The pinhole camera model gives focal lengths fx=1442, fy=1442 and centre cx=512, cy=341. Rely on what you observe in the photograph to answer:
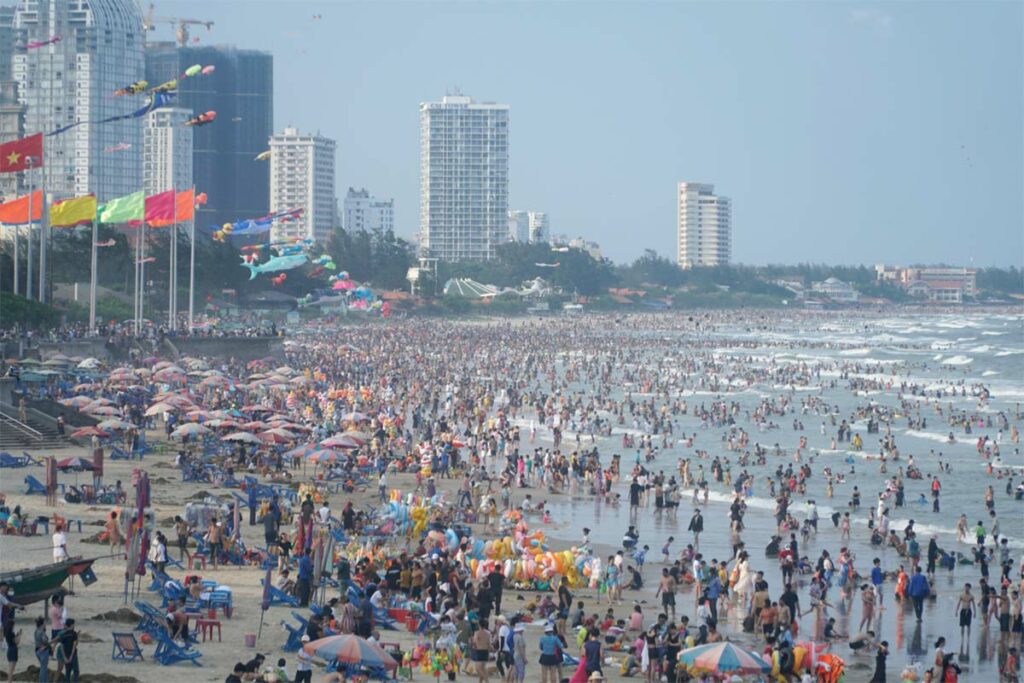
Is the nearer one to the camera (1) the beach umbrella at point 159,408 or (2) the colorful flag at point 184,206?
(1) the beach umbrella at point 159,408

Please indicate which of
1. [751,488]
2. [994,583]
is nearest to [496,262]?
[751,488]

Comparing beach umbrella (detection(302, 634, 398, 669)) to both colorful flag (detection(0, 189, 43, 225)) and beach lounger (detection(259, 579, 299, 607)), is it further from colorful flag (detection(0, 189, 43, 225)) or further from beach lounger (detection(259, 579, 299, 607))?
colorful flag (detection(0, 189, 43, 225))

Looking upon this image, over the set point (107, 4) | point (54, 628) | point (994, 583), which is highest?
point (107, 4)

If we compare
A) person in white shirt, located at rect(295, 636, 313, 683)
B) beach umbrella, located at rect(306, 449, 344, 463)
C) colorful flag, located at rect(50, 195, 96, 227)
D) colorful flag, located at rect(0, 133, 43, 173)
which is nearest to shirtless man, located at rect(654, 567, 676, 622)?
person in white shirt, located at rect(295, 636, 313, 683)

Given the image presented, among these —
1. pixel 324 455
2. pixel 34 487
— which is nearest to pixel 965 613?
pixel 324 455

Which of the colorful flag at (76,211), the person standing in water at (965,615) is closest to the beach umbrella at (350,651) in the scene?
the person standing in water at (965,615)

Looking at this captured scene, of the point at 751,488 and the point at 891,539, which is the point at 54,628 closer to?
the point at 891,539

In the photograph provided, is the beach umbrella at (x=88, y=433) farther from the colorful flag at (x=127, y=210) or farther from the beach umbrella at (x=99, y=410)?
the colorful flag at (x=127, y=210)
